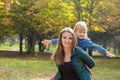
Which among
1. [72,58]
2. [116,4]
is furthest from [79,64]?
[116,4]

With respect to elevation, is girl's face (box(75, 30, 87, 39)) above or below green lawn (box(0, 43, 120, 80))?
above

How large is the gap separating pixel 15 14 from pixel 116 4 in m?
10.1

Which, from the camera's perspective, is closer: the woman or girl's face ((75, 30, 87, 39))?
the woman

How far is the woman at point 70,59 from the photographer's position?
Result: 5.09 m

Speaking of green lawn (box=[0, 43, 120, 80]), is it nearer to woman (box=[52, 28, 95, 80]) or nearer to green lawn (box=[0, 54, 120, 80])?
green lawn (box=[0, 54, 120, 80])

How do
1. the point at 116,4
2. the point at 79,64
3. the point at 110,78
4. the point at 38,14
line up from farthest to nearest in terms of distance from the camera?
the point at 38,14 < the point at 116,4 < the point at 110,78 < the point at 79,64

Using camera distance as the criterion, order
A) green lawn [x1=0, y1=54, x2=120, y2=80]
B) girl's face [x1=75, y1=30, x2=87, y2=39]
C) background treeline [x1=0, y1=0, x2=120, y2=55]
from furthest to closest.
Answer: background treeline [x1=0, y1=0, x2=120, y2=55]
green lawn [x1=0, y1=54, x2=120, y2=80]
girl's face [x1=75, y1=30, x2=87, y2=39]

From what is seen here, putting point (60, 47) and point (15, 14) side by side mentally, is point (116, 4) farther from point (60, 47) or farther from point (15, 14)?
point (60, 47)

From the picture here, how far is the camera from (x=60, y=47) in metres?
5.19

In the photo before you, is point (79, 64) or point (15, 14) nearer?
point (79, 64)

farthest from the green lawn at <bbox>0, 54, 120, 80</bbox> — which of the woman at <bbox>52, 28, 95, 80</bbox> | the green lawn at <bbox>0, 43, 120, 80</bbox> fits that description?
the woman at <bbox>52, 28, 95, 80</bbox>

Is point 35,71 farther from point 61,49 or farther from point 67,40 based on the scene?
point 67,40

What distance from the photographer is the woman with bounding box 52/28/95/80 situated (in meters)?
5.09

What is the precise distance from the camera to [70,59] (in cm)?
514
